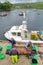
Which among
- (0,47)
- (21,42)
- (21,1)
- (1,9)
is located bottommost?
(21,1)

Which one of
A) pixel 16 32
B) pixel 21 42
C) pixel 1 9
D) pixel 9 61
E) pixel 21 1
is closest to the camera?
pixel 9 61

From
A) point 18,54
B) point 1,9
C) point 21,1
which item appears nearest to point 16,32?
point 18,54

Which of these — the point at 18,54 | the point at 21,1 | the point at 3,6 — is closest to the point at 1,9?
the point at 3,6

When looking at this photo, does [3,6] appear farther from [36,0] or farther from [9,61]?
[9,61]

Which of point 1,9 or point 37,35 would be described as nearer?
point 37,35

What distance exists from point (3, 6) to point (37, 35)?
90529 millimetres

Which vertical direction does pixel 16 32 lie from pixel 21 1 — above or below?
above

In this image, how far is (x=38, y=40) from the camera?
2500 centimetres

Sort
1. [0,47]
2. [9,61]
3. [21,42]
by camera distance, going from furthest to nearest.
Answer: [21,42]
[0,47]
[9,61]

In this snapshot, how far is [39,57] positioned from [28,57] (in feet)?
3.34

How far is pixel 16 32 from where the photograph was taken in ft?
86.9

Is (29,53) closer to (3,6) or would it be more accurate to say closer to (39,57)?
(39,57)

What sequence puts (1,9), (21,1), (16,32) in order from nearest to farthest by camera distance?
(16,32)
(1,9)
(21,1)

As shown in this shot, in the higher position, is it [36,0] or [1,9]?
[1,9]
